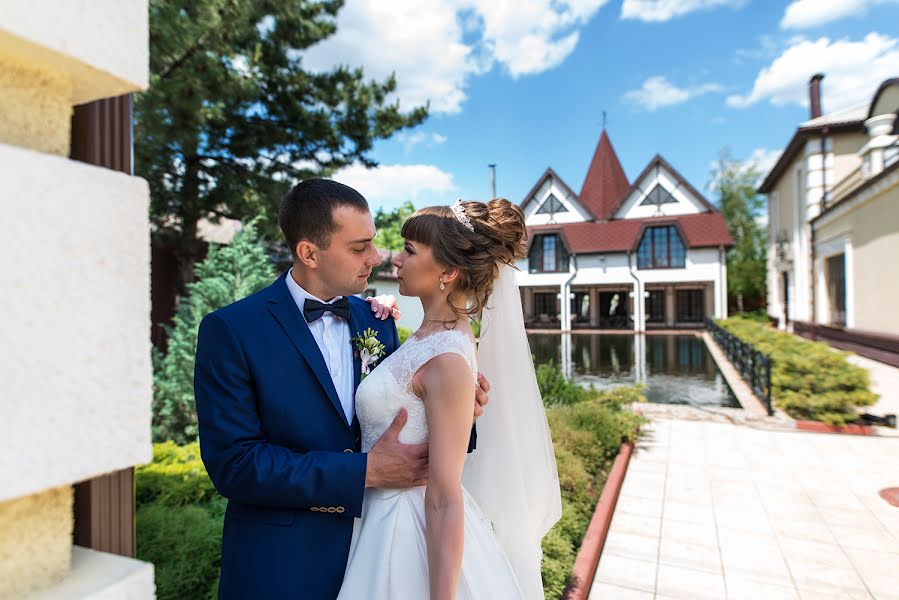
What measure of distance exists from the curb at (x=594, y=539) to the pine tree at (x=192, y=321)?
5.10 meters

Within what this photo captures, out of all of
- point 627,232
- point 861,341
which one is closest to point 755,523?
point 861,341

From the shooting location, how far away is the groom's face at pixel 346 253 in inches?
82.3

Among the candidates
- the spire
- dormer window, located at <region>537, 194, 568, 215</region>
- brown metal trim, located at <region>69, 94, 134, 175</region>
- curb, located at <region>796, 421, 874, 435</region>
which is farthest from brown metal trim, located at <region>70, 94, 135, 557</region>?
dormer window, located at <region>537, 194, 568, 215</region>

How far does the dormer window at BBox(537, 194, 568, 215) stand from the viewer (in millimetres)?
33688

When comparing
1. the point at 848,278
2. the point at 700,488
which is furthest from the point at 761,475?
the point at 848,278

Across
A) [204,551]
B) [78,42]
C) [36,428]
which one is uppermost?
[78,42]

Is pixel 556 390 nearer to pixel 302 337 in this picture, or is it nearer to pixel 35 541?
pixel 302 337

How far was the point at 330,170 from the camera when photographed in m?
10.1

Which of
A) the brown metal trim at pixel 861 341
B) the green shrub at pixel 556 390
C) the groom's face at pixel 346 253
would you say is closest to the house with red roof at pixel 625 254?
the brown metal trim at pixel 861 341

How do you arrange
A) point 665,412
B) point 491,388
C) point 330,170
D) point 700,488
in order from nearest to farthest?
point 491,388 < point 700,488 < point 665,412 < point 330,170

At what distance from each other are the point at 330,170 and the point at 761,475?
28.7 feet

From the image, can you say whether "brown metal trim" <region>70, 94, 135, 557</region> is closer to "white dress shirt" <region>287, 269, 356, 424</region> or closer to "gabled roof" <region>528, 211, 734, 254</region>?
"white dress shirt" <region>287, 269, 356, 424</region>

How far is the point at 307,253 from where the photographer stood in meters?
2.11

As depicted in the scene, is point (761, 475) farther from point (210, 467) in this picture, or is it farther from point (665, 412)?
point (210, 467)
